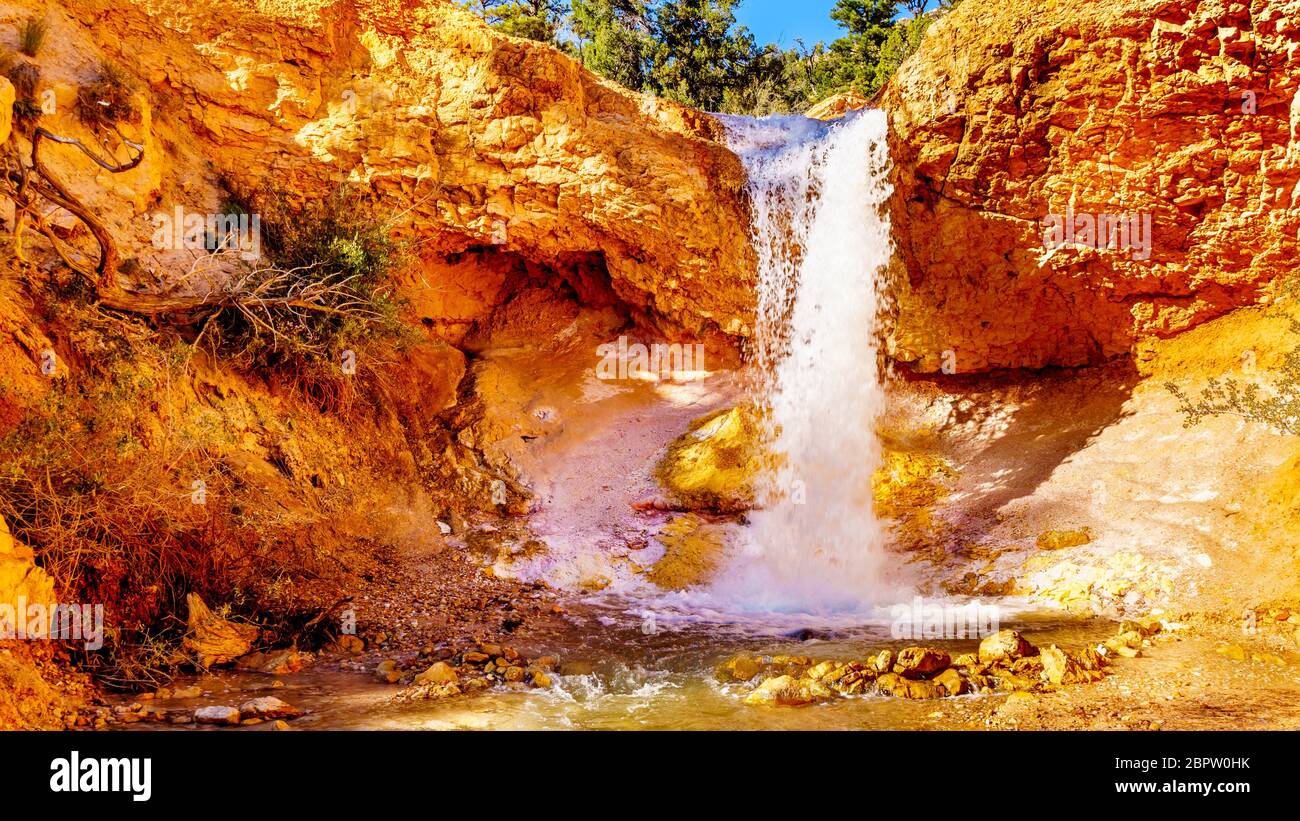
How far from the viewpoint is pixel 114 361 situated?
621 centimetres

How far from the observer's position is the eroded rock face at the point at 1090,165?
805 centimetres

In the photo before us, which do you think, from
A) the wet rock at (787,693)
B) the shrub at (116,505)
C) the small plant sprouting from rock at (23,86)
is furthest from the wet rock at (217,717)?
the small plant sprouting from rock at (23,86)

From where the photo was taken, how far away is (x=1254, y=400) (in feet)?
25.2

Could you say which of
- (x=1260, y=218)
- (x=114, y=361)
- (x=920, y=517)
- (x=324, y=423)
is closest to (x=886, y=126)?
(x=1260, y=218)

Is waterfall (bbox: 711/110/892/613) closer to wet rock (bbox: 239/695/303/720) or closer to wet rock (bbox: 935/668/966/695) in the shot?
wet rock (bbox: 935/668/966/695)

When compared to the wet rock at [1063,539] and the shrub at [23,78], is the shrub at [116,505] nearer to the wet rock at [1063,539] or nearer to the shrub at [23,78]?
the shrub at [23,78]

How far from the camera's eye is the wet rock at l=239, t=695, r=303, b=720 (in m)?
4.16

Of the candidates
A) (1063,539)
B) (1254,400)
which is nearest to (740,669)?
(1063,539)

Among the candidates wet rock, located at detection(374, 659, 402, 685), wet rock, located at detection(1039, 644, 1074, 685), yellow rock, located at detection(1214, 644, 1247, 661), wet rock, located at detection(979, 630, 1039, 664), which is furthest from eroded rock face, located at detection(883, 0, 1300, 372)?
wet rock, located at detection(374, 659, 402, 685)

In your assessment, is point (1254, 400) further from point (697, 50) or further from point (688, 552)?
point (697, 50)

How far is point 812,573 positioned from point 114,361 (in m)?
7.00

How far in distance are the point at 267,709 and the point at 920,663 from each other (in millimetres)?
3816
